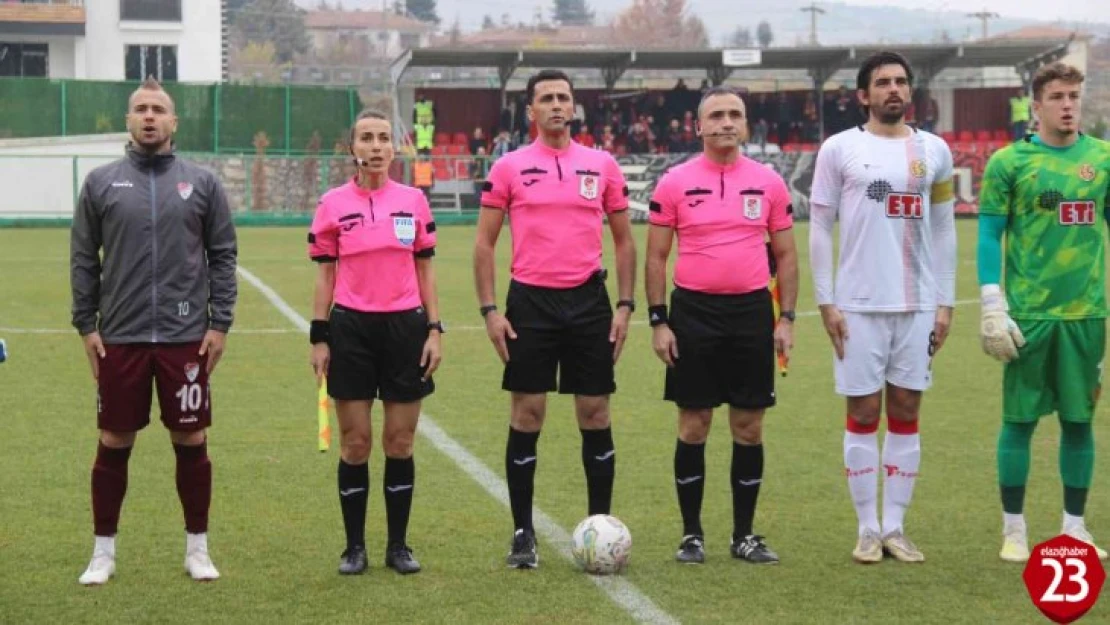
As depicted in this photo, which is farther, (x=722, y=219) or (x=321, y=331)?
(x=722, y=219)

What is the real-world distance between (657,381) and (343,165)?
1016 inches

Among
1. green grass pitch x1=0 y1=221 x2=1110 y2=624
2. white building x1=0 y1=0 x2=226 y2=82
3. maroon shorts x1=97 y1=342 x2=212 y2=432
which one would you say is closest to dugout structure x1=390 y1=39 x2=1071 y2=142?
white building x1=0 y1=0 x2=226 y2=82

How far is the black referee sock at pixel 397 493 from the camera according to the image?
23.1 feet

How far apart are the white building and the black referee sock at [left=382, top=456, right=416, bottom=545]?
57983 mm

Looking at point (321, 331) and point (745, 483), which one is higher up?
point (321, 331)

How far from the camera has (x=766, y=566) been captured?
7.05 metres

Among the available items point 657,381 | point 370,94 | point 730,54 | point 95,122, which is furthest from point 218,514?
point 370,94

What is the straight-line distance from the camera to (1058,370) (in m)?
7.13

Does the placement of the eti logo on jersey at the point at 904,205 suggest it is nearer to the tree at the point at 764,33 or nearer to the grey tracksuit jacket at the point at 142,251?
the grey tracksuit jacket at the point at 142,251

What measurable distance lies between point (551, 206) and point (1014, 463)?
2243 mm

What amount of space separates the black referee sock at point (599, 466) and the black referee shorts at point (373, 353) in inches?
30.7

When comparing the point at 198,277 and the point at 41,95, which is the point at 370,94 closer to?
the point at 41,95

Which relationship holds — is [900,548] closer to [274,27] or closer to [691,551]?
[691,551]

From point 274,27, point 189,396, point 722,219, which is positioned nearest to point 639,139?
point 722,219
